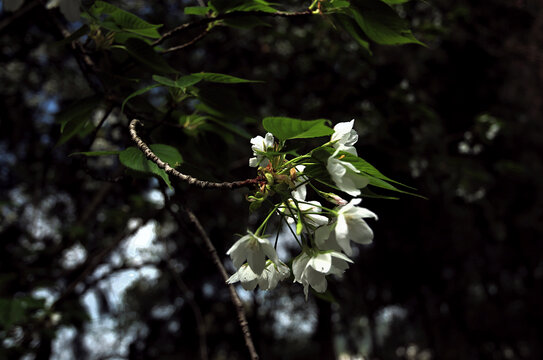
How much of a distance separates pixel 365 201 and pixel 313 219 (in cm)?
124

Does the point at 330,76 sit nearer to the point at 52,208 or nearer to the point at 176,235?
the point at 52,208

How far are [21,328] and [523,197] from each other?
710 centimetres

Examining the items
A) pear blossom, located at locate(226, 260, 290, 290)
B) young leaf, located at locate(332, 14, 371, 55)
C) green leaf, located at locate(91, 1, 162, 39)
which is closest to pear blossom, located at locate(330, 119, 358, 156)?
pear blossom, located at locate(226, 260, 290, 290)

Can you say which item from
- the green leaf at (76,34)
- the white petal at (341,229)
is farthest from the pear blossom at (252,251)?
the green leaf at (76,34)

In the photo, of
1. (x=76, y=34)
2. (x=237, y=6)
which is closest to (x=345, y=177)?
(x=237, y=6)

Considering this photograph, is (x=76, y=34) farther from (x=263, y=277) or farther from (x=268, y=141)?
(x=263, y=277)

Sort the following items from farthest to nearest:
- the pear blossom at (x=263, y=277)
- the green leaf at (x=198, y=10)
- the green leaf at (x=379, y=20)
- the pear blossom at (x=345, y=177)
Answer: the green leaf at (x=198, y=10), the green leaf at (x=379, y=20), the pear blossom at (x=263, y=277), the pear blossom at (x=345, y=177)

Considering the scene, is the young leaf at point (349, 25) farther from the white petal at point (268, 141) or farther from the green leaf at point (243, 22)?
the white petal at point (268, 141)

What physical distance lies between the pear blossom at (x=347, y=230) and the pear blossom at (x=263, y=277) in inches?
3.1

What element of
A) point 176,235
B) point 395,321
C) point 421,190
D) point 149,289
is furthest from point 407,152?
point 395,321

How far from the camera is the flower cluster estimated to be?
0.52 metres

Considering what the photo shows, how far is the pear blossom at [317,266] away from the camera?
1.82ft

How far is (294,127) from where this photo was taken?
546 mm

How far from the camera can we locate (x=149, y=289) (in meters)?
7.77
